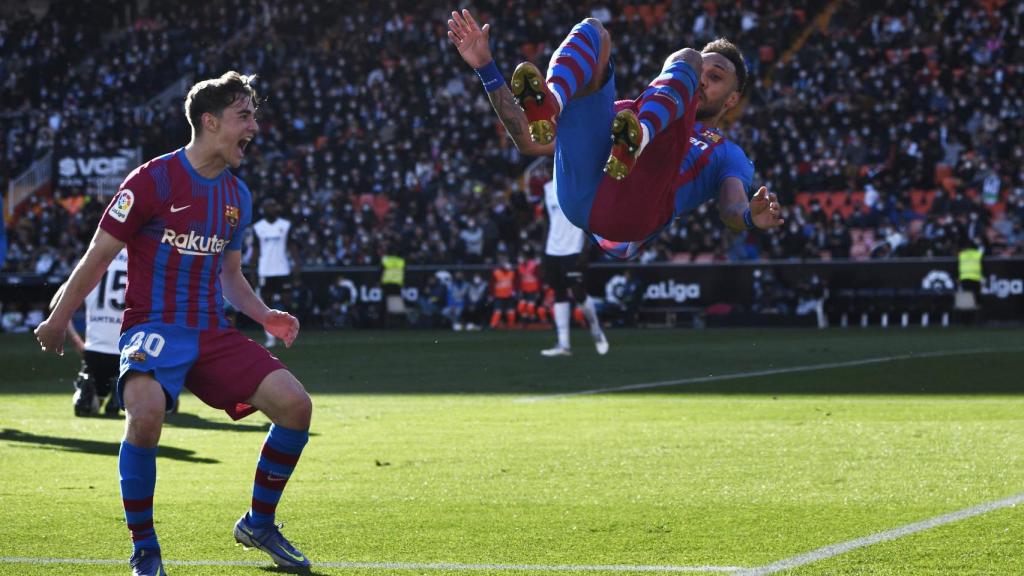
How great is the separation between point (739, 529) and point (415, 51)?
35292mm

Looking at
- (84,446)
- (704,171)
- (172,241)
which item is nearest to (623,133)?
(704,171)

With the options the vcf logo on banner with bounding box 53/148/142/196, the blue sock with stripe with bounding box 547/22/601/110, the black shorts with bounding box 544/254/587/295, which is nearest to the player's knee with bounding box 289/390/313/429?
the blue sock with stripe with bounding box 547/22/601/110

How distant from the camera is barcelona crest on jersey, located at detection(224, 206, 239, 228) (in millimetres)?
6016

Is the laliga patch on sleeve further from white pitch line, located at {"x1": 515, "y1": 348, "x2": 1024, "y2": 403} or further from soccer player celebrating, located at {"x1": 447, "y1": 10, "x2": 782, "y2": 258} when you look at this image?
white pitch line, located at {"x1": 515, "y1": 348, "x2": 1024, "y2": 403}

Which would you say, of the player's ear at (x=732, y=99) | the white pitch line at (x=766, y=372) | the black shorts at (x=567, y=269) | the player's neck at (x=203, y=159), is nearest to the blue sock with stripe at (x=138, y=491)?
the player's neck at (x=203, y=159)

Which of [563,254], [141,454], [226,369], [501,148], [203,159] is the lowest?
[141,454]

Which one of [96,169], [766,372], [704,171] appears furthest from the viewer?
[96,169]

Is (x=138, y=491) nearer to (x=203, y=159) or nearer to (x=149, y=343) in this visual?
(x=149, y=343)

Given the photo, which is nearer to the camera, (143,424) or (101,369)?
(143,424)

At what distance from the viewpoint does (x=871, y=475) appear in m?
8.15

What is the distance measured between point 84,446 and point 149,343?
4.78 meters

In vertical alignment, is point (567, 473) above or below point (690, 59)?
below

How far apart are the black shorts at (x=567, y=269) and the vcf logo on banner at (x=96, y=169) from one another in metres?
21.7

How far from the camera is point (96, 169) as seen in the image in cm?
3778
